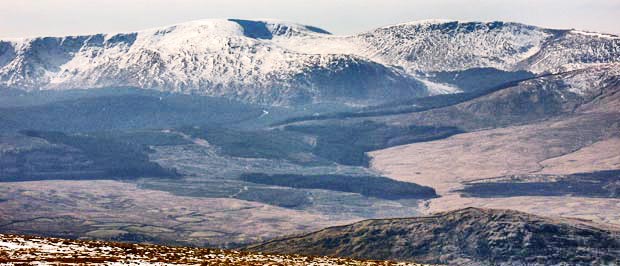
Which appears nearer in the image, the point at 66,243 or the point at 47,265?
the point at 47,265

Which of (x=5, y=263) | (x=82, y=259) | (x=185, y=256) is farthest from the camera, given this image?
(x=185, y=256)

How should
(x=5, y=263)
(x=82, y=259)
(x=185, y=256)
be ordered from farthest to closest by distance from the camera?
(x=185, y=256) < (x=82, y=259) < (x=5, y=263)

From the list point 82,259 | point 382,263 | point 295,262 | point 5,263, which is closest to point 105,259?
point 82,259

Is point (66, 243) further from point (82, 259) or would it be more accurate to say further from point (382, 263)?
point (382, 263)

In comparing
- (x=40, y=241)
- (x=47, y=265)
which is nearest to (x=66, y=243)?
(x=40, y=241)

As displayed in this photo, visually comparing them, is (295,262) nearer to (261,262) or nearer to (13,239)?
(261,262)

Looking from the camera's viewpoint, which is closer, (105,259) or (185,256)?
(105,259)
